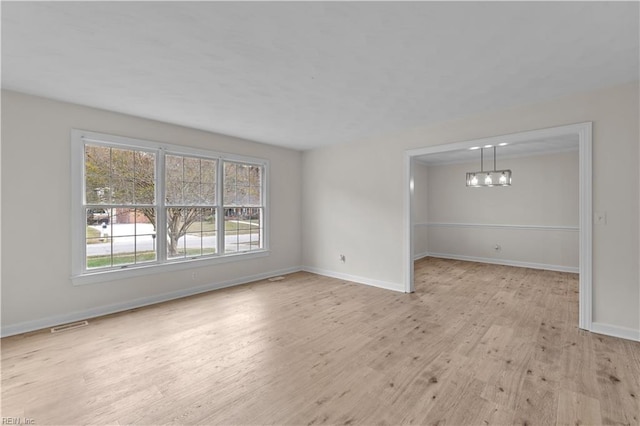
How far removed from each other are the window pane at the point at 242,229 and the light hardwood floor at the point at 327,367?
133cm

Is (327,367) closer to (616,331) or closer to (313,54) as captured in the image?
(313,54)

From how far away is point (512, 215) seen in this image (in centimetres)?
680

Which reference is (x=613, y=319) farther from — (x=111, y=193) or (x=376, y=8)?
(x=111, y=193)

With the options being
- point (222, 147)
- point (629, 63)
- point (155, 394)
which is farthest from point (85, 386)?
point (629, 63)

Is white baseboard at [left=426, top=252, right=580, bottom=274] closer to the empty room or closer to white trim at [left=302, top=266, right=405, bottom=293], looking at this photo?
the empty room

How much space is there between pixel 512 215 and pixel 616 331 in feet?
13.7

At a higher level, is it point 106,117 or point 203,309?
point 106,117

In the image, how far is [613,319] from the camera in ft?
10.1

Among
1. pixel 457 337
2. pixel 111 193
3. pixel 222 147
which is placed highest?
pixel 222 147

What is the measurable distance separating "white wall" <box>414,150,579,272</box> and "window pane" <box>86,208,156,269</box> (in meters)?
6.22

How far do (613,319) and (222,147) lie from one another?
18.6 feet

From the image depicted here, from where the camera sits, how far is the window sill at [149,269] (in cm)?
361

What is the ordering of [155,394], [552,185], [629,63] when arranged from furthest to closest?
[552,185] → [629,63] → [155,394]

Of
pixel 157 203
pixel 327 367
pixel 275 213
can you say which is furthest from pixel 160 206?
pixel 327 367
